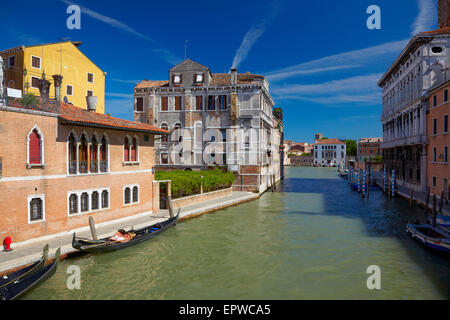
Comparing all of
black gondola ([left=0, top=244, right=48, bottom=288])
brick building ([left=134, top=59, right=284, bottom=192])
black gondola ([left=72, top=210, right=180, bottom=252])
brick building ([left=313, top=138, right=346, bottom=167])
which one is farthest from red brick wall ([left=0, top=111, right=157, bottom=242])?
brick building ([left=313, top=138, right=346, bottom=167])

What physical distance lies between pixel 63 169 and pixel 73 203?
5.08 feet

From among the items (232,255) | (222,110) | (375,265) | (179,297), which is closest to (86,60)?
(222,110)

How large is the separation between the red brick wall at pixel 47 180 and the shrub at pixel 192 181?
5344 millimetres

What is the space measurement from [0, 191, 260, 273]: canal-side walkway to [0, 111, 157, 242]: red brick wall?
0.27m

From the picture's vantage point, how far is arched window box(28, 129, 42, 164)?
444 inches

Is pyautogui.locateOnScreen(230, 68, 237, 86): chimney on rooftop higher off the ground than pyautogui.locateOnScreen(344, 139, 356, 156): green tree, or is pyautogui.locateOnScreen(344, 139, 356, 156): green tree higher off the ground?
pyautogui.locateOnScreen(230, 68, 237, 86): chimney on rooftop

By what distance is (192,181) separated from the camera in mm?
21906

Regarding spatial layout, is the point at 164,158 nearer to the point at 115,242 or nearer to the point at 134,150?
the point at 134,150

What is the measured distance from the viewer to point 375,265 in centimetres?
1124

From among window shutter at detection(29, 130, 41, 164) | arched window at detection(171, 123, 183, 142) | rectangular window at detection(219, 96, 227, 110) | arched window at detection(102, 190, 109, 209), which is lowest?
arched window at detection(102, 190, 109, 209)

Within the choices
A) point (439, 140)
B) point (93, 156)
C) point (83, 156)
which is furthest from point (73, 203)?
point (439, 140)

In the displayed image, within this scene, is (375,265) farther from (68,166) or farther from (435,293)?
(68,166)

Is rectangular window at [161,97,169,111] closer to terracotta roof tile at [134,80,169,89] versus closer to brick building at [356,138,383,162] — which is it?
terracotta roof tile at [134,80,169,89]

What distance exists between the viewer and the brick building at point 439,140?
2227 cm
